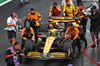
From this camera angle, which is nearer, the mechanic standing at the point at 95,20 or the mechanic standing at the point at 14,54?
the mechanic standing at the point at 14,54

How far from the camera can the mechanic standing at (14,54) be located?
10273mm

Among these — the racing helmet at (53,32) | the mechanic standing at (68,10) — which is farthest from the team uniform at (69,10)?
the racing helmet at (53,32)

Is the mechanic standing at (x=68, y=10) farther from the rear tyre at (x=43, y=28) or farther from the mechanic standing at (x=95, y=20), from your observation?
the mechanic standing at (x=95, y=20)

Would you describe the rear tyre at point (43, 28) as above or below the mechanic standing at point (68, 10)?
below

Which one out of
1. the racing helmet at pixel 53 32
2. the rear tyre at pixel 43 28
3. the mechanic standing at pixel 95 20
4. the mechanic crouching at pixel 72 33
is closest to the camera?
the mechanic crouching at pixel 72 33

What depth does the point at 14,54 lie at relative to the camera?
1025 cm

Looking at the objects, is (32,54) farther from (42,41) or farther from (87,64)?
(87,64)

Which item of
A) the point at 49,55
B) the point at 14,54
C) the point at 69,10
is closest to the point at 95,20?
the point at 69,10

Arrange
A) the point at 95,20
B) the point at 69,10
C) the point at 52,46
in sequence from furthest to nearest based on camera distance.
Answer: the point at 69,10 → the point at 95,20 → the point at 52,46

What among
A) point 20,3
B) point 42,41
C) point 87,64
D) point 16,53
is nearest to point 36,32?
point 42,41

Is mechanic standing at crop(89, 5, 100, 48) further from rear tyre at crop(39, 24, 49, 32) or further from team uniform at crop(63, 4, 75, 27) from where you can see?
rear tyre at crop(39, 24, 49, 32)

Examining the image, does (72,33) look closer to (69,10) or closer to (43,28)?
(43,28)

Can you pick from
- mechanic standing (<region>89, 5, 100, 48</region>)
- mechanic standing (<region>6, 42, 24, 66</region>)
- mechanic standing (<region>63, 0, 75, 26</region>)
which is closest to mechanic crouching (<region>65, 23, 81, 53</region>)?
mechanic standing (<region>89, 5, 100, 48</region>)

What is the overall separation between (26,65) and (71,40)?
2.36 m
